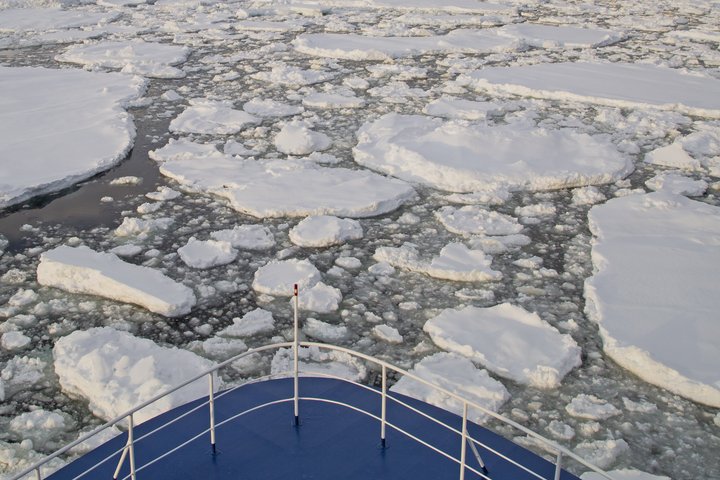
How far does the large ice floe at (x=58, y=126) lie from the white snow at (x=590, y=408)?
17.8 feet

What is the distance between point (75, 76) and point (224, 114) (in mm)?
3247

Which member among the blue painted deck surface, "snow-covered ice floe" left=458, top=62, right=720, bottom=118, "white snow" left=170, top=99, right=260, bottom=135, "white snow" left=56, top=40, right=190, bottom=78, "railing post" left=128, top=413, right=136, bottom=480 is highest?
"railing post" left=128, top=413, right=136, bottom=480

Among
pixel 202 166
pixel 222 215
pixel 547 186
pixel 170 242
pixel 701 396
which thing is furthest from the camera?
pixel 202 166

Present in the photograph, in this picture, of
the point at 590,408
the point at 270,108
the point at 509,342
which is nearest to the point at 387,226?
the point at 509,342

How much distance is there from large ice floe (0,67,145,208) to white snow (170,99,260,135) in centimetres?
63

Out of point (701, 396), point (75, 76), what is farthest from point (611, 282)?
point (75, 76)

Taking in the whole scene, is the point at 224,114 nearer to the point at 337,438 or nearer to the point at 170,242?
the point at 170,242

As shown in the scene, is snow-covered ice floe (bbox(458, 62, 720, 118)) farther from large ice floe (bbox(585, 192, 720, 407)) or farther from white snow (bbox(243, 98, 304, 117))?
large ice floe (bbox(585, 192, 720, 407))

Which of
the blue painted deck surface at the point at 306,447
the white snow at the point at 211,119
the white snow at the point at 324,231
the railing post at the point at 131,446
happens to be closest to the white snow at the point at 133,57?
the white snow at the point at 211,119

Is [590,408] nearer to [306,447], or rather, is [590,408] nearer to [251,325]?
[306,447]

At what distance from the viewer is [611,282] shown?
5.43 metres

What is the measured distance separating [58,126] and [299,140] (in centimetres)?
301

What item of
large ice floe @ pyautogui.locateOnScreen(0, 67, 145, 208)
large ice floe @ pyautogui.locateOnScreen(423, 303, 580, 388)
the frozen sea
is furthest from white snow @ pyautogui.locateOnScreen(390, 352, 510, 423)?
large ice floe @ pyautogui.locateOnScreen(0, 67, 145, 208)

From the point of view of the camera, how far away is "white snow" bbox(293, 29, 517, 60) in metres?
12.3
